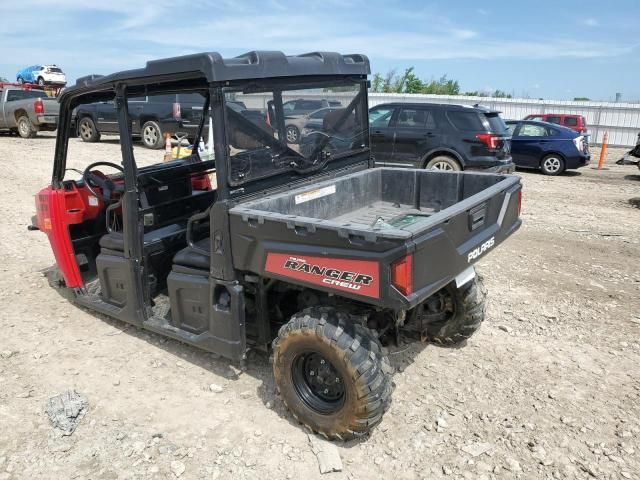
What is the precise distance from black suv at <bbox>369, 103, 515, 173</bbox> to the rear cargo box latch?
679 cm

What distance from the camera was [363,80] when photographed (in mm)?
4012

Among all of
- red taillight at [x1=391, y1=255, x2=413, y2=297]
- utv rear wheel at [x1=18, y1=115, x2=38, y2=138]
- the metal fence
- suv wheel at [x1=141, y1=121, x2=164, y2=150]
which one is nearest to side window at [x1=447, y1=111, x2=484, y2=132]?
suv wheel at [x1=141, y1=121, x2=164, y2=150]

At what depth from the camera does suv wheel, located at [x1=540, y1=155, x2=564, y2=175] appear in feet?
42.8

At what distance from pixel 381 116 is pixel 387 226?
26.7 feet

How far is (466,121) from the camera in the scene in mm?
9898

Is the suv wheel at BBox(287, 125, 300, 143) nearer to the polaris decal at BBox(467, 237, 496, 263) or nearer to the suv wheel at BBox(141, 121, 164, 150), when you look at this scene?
the polaris decal at BBox(467, 237, 496, 263)

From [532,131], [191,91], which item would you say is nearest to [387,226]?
[191,91]

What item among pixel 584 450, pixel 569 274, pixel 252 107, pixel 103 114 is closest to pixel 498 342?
pixel 584 450

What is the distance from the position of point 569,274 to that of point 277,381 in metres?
3.87

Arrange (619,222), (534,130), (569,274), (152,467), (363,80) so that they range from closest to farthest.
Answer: (152,467) → (363,80) → (569,274) → (619,222) → (534,130)

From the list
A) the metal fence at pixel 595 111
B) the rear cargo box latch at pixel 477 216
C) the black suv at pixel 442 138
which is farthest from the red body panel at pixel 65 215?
the metal fence at pixel 595 111

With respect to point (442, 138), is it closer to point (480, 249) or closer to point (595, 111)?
point (480, 249)

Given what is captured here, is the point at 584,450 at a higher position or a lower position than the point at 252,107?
lower

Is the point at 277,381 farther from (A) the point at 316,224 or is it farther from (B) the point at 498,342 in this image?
(B) the point at 498,342
